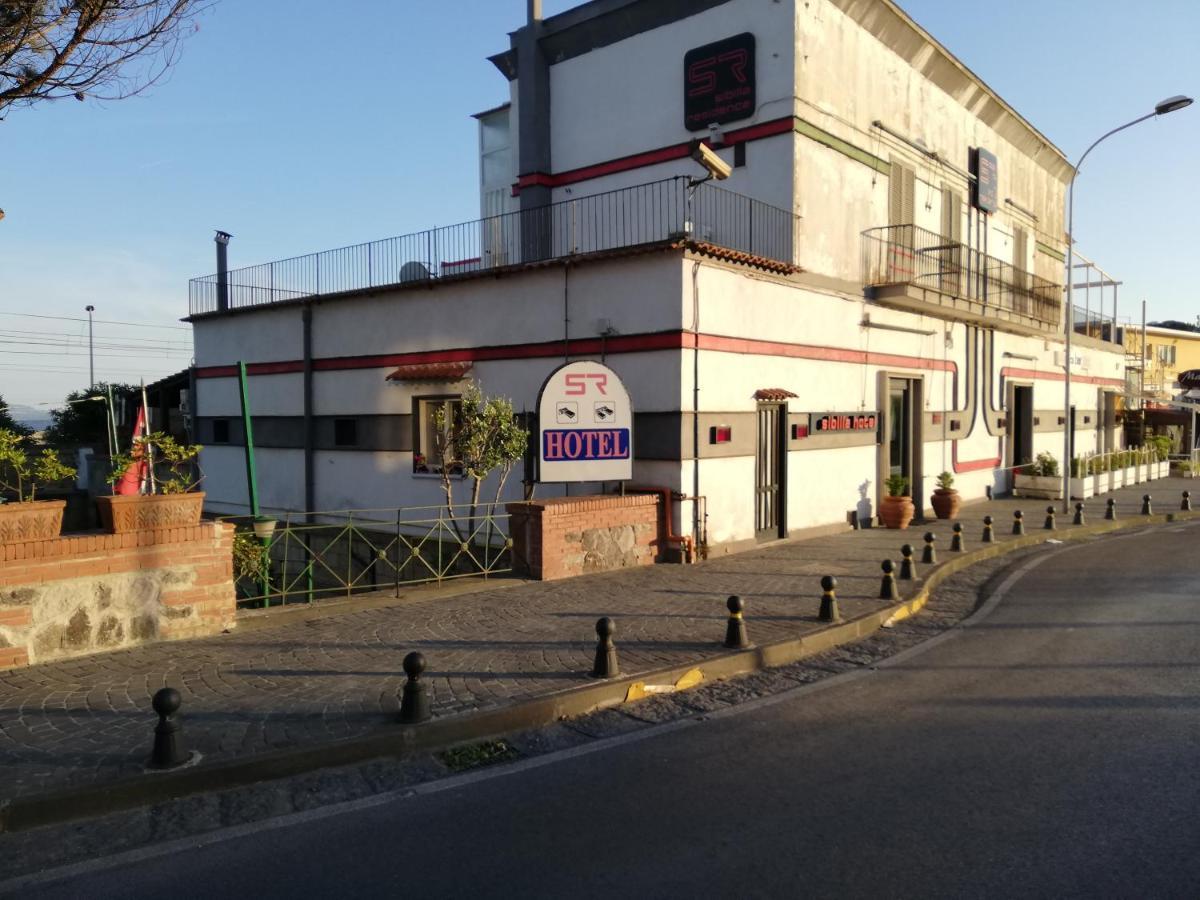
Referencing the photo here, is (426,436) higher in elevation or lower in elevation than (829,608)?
higher

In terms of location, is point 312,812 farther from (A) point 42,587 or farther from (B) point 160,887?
(A) point 42,587

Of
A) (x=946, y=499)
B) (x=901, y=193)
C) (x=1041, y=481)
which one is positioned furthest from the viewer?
(x=1041, y=481)

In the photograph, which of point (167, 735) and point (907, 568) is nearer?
point (167, 735)

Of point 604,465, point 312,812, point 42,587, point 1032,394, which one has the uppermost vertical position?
point 1032,394

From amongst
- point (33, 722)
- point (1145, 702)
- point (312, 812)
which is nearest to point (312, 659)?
point (33, 722)

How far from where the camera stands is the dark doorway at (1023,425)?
25.3 meters

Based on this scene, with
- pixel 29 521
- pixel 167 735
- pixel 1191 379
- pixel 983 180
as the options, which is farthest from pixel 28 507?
pixel 1191 379

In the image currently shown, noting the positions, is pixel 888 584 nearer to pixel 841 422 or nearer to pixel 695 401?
pixel 695 401

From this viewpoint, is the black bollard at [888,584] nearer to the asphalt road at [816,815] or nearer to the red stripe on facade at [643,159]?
the asphalt road at [816,815]

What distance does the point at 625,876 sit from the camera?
407cm

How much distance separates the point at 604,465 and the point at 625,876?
851 centimetres

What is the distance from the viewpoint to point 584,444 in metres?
12.2

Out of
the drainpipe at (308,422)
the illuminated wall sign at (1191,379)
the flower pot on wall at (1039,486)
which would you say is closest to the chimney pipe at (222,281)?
the drainpipe at (308,422)

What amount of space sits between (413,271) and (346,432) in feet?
11.6
